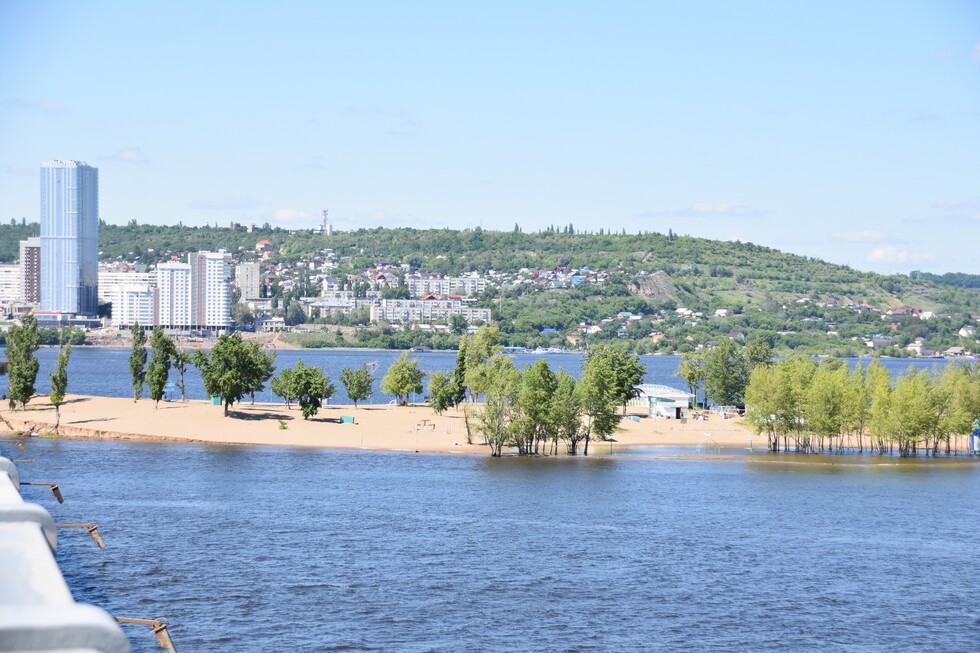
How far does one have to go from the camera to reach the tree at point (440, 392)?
10712cm

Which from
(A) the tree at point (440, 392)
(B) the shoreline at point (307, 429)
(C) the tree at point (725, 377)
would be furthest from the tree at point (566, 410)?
(C) the tree at point (725, 377)

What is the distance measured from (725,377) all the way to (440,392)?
31.8 m

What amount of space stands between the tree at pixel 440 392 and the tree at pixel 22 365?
31496mm

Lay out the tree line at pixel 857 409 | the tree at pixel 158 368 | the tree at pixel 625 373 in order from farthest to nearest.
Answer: the tree at pixel 625 373 < the tree at pixel 158 368 < the tree line at pixel 857 409

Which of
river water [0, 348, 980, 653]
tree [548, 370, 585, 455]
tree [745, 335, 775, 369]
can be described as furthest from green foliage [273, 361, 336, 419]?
tree [745, 335, 775, 369]

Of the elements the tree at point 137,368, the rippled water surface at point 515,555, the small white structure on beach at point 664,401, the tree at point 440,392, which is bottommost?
the rippled water surface at point 515,555

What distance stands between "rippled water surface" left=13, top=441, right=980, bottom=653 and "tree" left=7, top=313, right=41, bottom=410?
19.1 meters

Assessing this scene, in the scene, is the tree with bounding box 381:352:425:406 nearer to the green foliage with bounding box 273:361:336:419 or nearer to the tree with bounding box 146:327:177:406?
the green foliage with bounding box 273:361:336:419

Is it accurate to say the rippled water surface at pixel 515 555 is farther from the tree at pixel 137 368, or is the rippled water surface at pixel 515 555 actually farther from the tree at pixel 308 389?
the tree at pixel 137 368

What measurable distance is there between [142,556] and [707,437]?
209ft

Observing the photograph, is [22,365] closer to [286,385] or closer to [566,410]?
[286,385]

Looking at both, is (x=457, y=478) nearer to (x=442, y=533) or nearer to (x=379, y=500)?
(x=379, y=500)

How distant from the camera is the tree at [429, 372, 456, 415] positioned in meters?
107

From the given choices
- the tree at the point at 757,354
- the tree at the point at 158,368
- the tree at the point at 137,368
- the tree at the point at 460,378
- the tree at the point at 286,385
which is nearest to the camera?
the tree at the point at 158,368
